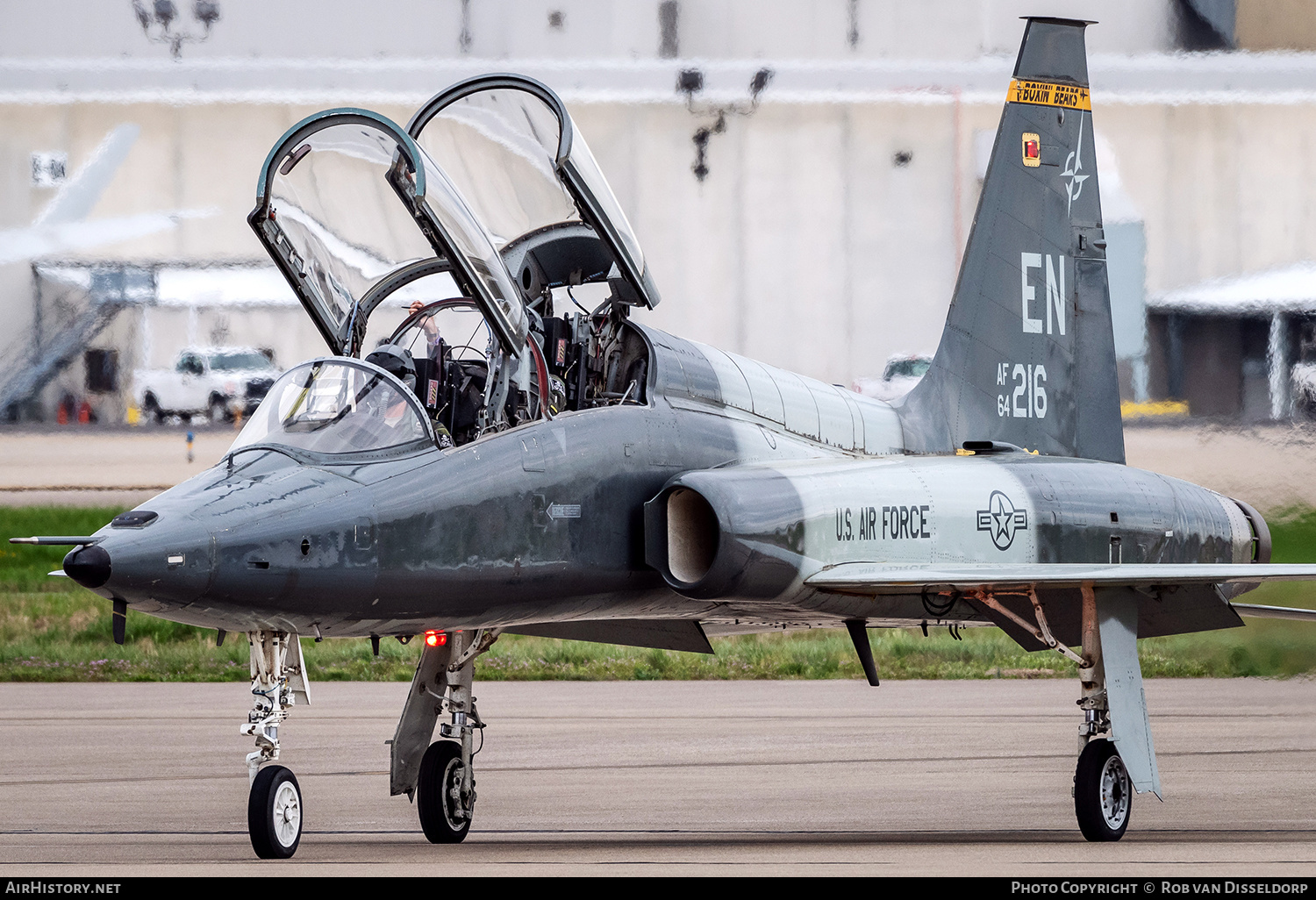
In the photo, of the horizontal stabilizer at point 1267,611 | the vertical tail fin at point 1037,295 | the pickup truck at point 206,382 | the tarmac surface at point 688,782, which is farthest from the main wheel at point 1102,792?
the pickup truck at point 206,382

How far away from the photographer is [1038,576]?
9.80 meters

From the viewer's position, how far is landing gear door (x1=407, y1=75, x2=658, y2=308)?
9.30 metres

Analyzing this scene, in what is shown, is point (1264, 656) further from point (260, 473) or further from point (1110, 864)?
point (260, 473)

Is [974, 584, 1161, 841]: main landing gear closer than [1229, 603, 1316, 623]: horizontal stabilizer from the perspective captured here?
Yes

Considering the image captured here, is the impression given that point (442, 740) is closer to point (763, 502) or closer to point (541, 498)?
point (541, 498)

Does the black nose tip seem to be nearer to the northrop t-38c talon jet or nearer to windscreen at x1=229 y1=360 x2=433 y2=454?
the northrop t-38c talon jet

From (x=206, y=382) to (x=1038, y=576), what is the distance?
46.9 ft

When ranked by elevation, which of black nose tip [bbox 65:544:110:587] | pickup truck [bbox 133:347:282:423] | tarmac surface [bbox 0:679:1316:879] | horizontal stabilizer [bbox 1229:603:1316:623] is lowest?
tarmac surface [bbox 0:679:1316:879]

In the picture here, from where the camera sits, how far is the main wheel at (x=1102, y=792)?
10.0 m

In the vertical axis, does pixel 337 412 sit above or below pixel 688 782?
above

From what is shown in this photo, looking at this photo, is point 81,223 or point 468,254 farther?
point 81,223

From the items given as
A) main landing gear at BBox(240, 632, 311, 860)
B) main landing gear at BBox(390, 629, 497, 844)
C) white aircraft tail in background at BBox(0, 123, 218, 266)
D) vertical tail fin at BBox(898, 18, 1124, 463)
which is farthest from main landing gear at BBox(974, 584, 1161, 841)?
white aircraft tail in background at BBox(0, 123, 218, 266)

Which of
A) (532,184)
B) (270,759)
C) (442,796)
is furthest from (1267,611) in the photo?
(270,759)

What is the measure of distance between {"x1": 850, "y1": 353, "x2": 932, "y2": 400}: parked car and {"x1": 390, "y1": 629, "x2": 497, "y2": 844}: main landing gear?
1136cm
